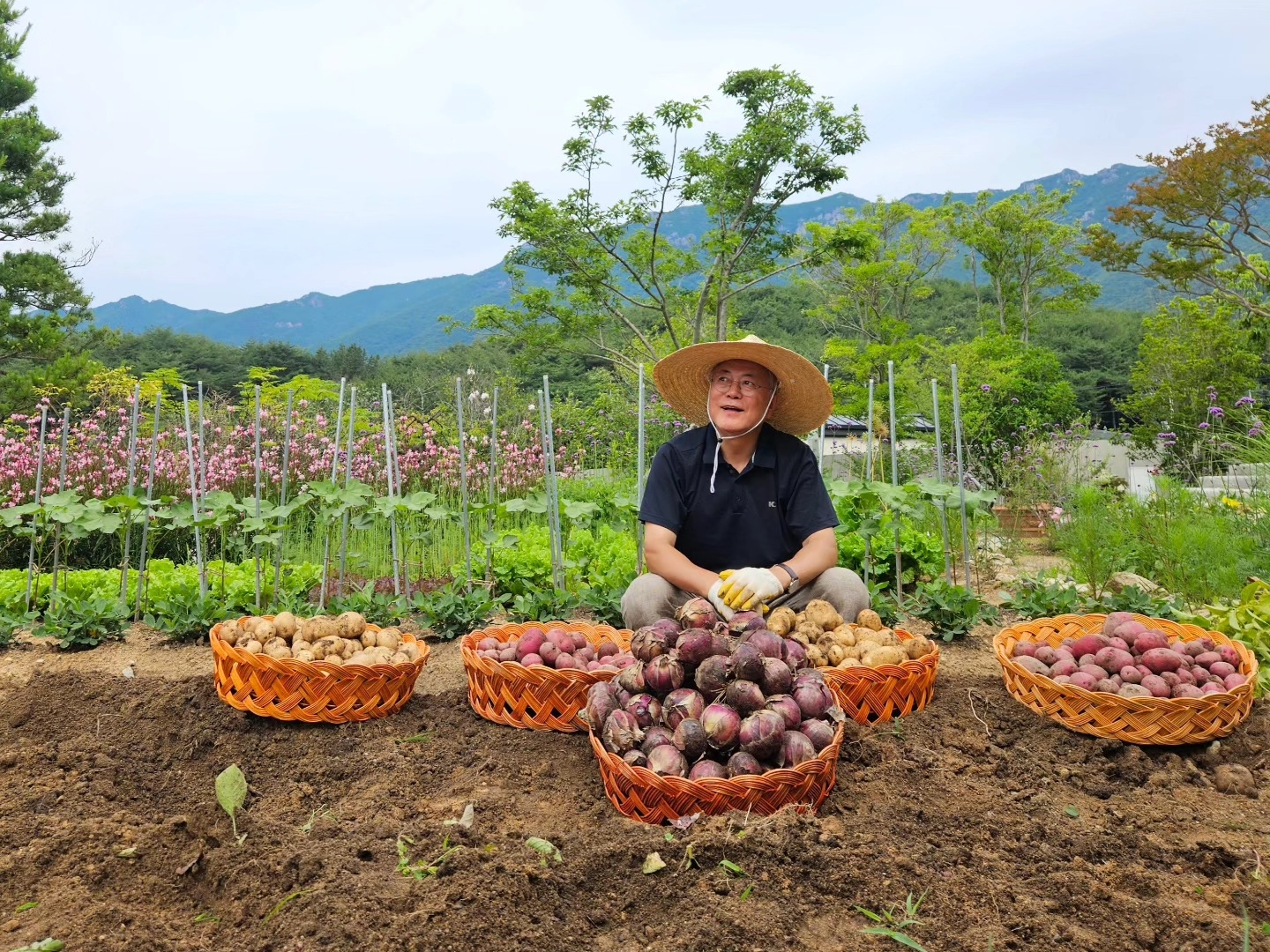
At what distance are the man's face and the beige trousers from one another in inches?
24.4

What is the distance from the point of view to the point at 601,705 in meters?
2.25

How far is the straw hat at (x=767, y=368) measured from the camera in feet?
10.4

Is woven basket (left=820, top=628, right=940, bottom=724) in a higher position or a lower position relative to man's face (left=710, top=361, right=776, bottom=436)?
lower

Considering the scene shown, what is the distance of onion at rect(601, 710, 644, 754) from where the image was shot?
2102mm

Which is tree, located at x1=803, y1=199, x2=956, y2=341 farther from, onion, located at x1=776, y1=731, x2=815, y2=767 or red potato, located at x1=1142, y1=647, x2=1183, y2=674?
onion, located at x1=776, y1=731, x2=815, y2=767

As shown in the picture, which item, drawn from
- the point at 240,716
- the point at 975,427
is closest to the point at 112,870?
the point at 240,716

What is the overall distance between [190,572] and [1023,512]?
7640 mm

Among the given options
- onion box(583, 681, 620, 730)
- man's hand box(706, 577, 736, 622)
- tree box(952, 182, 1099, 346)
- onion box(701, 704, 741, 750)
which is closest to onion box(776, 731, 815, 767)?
onion box(701, 704, 741, 750)

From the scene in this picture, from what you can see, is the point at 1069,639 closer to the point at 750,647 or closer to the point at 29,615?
the point at 750,647

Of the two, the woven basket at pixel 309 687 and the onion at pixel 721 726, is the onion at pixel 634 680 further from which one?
the woven basket at pixel 309 687

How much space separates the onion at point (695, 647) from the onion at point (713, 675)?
4 cm

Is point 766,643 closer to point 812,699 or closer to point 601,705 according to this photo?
point 812,699

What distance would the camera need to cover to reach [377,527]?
22.3ft

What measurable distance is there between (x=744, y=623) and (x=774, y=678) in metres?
0.24
